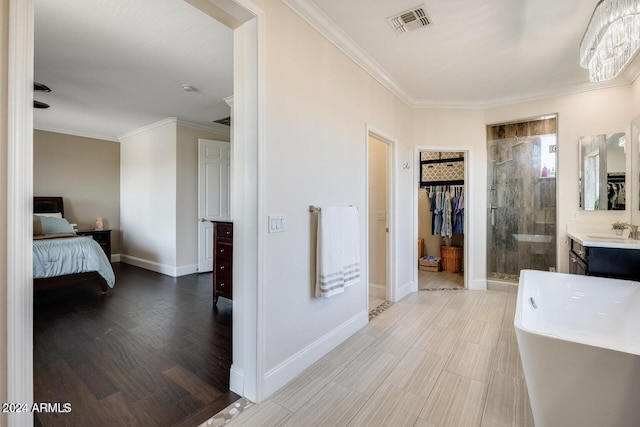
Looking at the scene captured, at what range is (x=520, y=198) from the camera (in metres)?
4.11

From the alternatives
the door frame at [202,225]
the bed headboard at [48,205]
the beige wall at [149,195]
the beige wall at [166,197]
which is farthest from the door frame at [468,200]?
the bed headboard at [48,205]

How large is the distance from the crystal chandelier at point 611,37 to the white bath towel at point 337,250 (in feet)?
6.72

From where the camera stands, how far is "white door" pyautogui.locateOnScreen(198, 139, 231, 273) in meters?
5.22

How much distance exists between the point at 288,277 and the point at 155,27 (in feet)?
7.73

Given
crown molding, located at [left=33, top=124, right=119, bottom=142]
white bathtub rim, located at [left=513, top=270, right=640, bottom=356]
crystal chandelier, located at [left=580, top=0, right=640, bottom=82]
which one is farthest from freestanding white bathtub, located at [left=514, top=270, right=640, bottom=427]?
crown molding, located at [left=33, top=124, right=119, bottom=142]

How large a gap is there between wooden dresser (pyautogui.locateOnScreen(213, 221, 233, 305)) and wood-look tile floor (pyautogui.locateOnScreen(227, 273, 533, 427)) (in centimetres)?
153

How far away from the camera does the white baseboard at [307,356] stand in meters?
1.92

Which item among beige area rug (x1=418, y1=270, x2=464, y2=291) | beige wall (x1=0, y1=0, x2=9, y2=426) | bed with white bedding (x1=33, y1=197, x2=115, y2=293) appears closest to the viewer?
beige wall (x1=0, y1=0, x2=9, y2=426)

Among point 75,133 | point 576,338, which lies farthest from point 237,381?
point 75,133

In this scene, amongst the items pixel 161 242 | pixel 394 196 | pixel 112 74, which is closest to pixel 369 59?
pixel 394 196

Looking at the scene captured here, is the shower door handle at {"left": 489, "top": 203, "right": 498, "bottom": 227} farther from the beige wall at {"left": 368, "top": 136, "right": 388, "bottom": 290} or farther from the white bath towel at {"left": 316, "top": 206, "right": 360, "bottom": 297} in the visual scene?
the white bath towel at {"left": 316, "top": 206, "right": 360, "bottom": 297}

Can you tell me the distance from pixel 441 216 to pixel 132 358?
196 inches

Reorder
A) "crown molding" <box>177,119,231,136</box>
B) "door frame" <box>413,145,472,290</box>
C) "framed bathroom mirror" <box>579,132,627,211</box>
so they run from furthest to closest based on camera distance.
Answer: "crown molding" <box>177,119,231,136</box> < "door frame" <box>413,145,472,290</box> < "framed bathroom mirror" <box>579,132,627,211</box>

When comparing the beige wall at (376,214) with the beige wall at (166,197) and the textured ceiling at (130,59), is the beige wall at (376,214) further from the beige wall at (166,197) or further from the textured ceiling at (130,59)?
the beige wall at (166,197)
